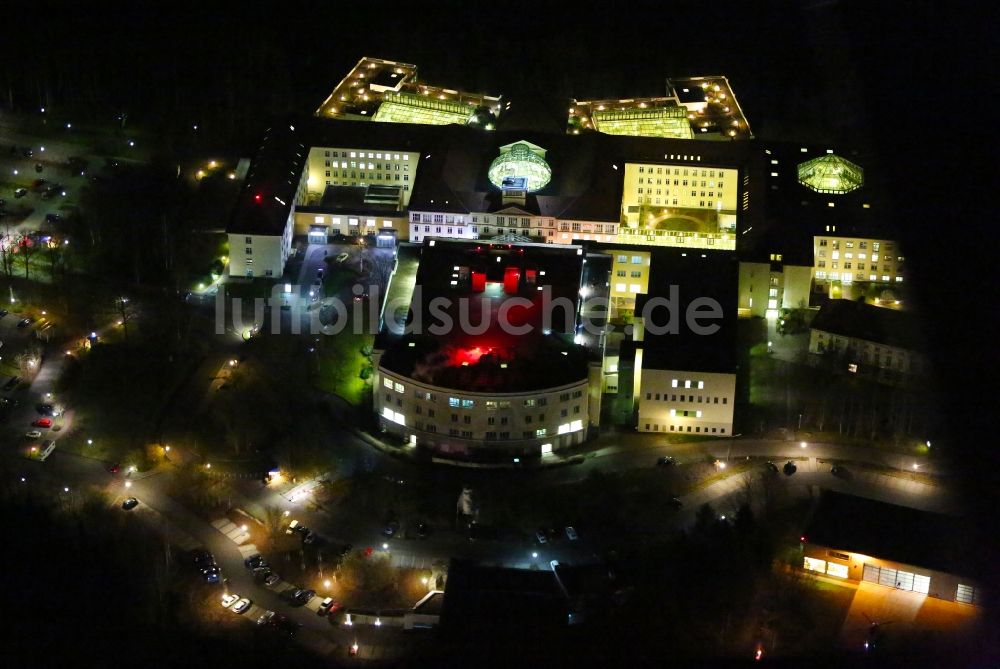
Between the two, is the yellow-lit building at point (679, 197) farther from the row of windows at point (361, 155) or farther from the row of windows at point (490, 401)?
the row of windows at point (490, 401)

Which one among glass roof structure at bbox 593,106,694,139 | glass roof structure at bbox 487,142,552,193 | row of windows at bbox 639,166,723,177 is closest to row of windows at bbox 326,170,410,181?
glass roof structure at bbox 487,142,552,193

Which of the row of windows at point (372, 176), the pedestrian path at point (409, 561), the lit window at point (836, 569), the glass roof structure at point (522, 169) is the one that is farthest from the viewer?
the row of windows at point (372, 176)

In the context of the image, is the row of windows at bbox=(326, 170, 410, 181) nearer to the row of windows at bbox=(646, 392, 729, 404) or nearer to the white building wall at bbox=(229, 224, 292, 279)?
the white building wall at bbox=(229, 224, 292, 279)

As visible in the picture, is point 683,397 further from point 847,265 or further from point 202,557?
point 202,557

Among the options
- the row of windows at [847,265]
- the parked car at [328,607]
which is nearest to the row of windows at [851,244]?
the row of windows at [847,265]

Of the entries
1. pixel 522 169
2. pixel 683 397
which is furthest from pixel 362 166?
pixel 683 397

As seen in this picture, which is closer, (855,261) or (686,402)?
(686,402)

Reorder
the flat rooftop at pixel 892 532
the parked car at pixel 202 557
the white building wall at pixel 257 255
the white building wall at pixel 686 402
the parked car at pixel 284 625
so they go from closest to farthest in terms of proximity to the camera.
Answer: the parked car at pixel 284 625, the flat rooftop at pixel 892 532, the parked car at pixel 202 557, the white building wall at pixel 686 402, the white building wall at pixel 257 255

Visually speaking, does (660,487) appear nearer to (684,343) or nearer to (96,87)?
(684,343)
